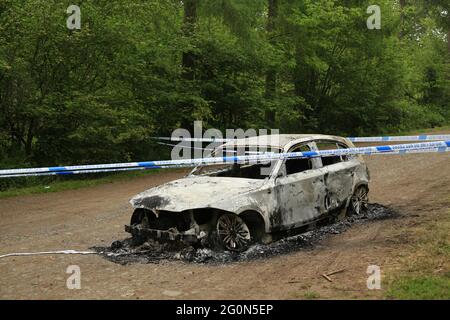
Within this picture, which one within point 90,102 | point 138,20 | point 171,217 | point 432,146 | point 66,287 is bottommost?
point 66,287

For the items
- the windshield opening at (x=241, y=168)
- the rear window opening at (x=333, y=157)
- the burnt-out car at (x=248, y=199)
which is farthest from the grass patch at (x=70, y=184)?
the rear window opening at (x=333, y=157)

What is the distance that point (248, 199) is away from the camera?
7184 millimetres

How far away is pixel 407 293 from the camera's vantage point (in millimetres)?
5371

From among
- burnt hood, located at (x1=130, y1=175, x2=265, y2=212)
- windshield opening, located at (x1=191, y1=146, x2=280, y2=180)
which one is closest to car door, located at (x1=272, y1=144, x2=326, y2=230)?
windshield opening, located at (x1=191, y1=146, x2=280, y2=180)

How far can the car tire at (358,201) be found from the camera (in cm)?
927

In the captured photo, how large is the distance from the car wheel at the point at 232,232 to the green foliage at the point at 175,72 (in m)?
8.97

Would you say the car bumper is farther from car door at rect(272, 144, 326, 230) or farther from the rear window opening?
the rear window opening

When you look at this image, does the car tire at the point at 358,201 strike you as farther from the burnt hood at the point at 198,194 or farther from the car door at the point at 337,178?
the burnt hood at the point at 198,194

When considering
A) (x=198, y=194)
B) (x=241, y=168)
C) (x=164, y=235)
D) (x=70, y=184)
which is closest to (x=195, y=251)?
(x=164, y=235)

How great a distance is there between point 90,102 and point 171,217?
883cm

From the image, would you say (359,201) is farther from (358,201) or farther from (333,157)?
(333,157)

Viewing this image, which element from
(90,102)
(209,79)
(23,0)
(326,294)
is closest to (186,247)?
(326,294)

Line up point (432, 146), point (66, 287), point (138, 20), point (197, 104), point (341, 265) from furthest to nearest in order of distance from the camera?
point (197, 104) < point (138, 20) < point (432, 146) < point (341, 265) < point (66, 287)
